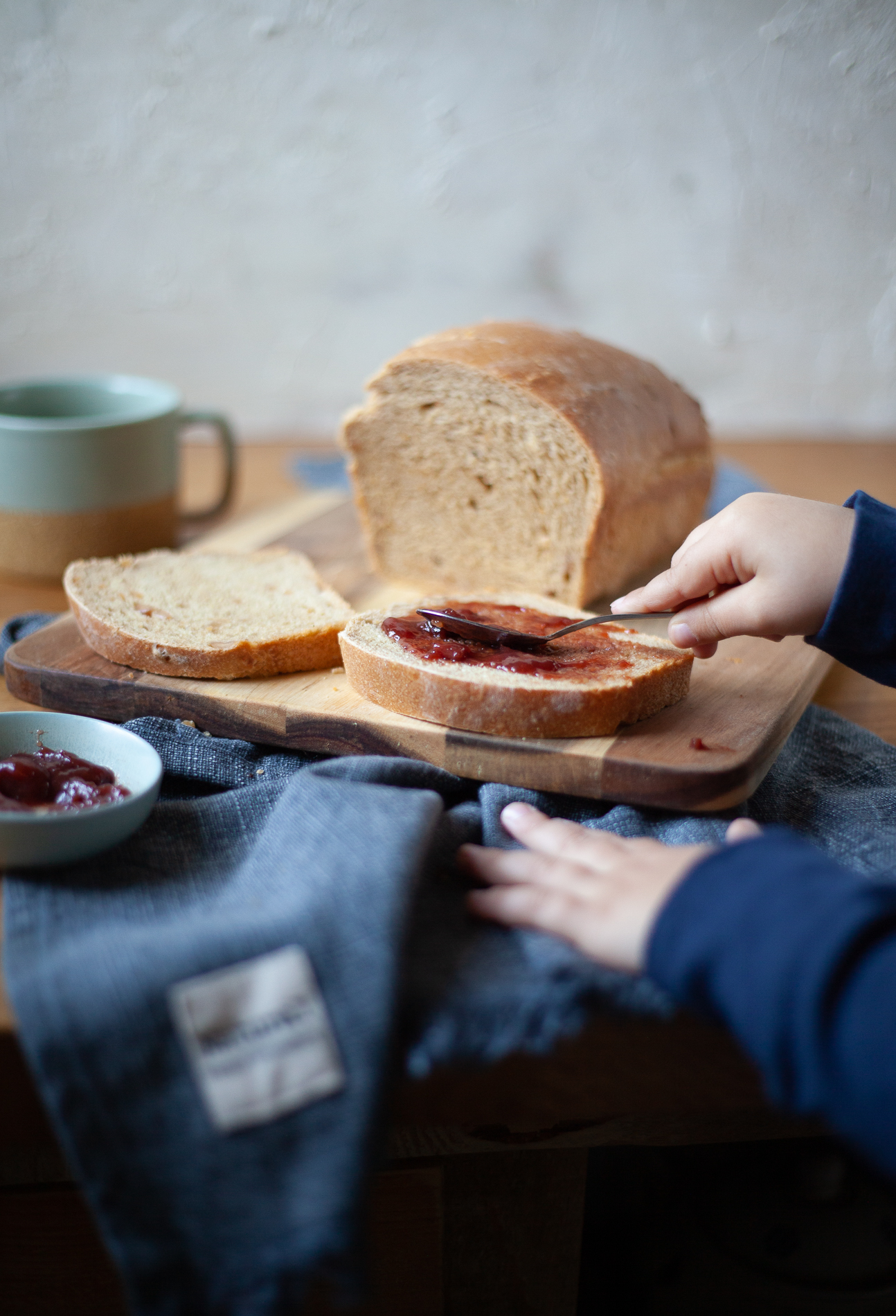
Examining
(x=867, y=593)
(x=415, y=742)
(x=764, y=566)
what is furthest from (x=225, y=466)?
(x=867, y=593)

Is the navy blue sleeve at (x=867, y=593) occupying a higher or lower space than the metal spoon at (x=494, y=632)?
higher

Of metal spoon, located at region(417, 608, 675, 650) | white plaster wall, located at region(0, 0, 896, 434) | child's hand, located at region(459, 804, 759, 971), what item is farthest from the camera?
white plaster wall, located at region(0, 0, 896, 434)

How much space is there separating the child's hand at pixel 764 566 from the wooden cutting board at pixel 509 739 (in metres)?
0.18

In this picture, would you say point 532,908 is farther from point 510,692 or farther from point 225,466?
point 225,466

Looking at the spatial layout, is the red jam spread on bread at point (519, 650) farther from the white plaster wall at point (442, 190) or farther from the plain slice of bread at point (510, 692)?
the white plaster wall at point (442, 190)

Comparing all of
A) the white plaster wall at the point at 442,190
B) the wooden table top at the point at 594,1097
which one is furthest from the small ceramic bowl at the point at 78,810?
the white plaster wall at the point at 442,190

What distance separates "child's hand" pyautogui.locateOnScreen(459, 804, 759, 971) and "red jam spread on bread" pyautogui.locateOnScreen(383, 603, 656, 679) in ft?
1.24

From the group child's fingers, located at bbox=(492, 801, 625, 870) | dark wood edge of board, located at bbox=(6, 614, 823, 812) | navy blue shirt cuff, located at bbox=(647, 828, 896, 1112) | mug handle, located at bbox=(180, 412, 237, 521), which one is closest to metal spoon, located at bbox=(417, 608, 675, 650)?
dark wood edge of board, located at bbox=(6, 614, 823, 812)

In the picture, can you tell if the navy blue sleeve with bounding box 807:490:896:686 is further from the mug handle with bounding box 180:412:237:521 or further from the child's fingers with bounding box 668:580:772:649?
the mug handle with bounding box 180:412:237:521

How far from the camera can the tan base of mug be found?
247cm

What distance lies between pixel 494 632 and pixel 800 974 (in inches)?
37.4

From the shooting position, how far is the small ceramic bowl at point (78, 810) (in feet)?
4.38

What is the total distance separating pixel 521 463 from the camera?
237cm

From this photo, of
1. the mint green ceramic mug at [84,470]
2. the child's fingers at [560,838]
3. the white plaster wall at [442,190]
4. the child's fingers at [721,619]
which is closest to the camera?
the child's fingers at [560,838]
